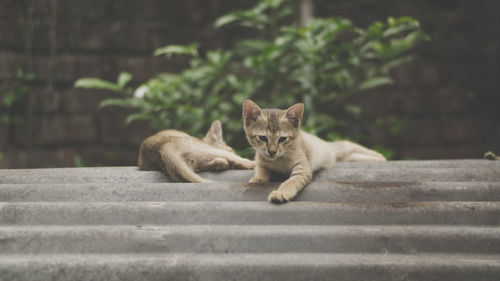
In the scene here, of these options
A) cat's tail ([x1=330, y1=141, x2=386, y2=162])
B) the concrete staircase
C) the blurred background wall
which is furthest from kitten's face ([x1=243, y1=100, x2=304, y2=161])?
the blurred background wall

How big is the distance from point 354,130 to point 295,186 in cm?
268

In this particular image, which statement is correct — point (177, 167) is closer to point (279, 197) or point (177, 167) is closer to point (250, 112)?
point (250, 112)

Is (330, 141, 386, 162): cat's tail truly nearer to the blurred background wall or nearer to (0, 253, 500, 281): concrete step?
(0, 253, 500, 281): concrete step

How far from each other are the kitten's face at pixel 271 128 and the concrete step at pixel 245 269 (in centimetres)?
80

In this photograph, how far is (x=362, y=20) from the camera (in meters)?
4.37

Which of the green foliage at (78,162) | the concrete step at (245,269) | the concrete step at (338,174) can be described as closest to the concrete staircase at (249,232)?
the concrete step at (245,269)

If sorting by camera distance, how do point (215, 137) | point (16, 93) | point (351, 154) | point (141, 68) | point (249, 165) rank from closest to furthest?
point (249, 165) → point (351, 154) → point (215, 137) → point (16, 93) → point (141, 68)

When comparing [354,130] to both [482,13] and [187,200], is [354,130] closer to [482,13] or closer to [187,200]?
[482,13]

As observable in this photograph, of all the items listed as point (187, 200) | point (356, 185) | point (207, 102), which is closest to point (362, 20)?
point (207, 102)

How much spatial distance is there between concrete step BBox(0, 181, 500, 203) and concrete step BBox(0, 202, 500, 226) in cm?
12

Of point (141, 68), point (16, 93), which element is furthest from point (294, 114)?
point (16, 93)

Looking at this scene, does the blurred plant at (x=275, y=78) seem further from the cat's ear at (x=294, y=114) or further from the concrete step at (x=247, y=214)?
the concrete step at (x=247, y=214)

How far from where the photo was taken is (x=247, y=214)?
1575mm

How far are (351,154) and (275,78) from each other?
123cm
